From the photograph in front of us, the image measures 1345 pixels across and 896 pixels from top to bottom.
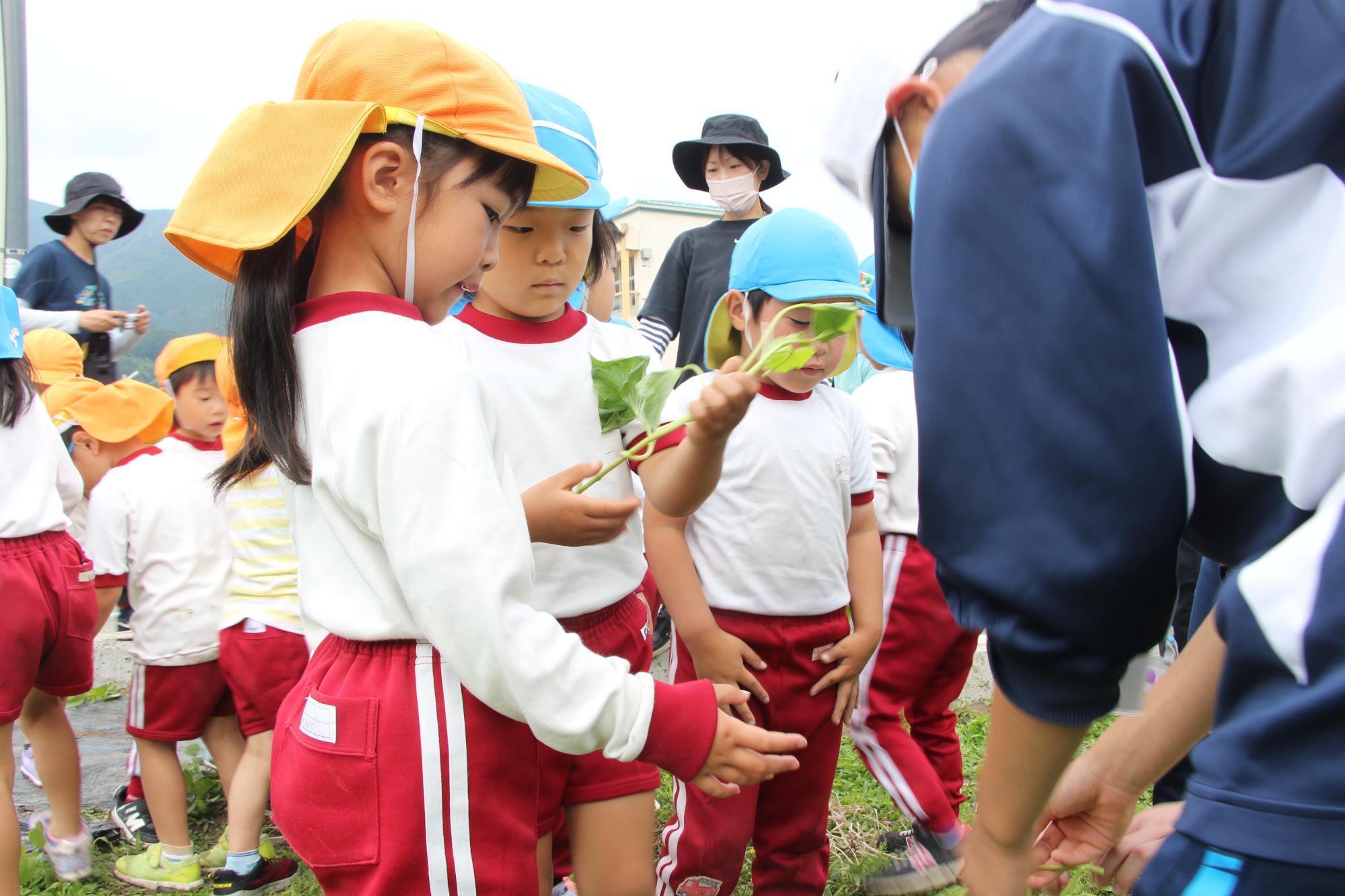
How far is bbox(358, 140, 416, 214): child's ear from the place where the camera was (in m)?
1.39

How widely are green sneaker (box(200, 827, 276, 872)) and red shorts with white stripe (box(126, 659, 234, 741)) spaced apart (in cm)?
35

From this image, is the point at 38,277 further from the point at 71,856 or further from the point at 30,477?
the point at 71,856

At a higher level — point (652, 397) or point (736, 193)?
point (736, 193)

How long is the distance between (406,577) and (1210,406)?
919 mm

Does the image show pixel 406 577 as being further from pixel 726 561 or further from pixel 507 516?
pixel 726 561

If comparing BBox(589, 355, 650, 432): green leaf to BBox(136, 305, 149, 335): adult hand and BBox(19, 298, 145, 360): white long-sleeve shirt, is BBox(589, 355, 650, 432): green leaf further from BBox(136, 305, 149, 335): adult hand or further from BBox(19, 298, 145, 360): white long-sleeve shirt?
BBox(136, 305, 149, 335): adult hand

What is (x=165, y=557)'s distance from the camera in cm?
312

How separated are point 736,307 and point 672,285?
1.78 metres

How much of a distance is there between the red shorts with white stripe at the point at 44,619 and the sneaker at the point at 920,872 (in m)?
2.44

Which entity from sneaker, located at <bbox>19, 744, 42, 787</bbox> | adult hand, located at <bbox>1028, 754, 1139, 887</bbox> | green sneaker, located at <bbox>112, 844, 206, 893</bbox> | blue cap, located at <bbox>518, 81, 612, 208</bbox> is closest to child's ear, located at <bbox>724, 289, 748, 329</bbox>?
blue cap, located at <bbox>518, 81, 612, 208</bbox>

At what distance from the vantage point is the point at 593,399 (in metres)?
2.11

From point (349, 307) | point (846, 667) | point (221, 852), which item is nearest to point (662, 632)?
point (221, 852)

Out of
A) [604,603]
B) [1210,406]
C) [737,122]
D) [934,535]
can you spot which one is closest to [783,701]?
[604,603]

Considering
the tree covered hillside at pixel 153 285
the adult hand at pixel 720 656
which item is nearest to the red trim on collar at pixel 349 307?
the tree covered hillside at pixel 153 285
